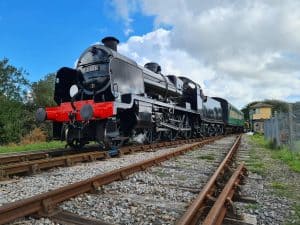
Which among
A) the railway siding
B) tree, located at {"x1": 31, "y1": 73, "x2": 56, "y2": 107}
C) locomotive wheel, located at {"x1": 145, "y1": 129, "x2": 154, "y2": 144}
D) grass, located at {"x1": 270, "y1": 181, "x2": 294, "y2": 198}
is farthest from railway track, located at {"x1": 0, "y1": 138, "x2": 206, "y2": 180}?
tree, located at {"x1": 31, "y1": 73, "x2": 56, "y2": 107}

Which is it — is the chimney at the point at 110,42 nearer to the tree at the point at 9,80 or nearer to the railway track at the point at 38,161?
the railway track at the point at 38,161

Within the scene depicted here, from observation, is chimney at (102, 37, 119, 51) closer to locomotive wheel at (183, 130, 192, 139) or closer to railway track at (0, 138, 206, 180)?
railway track at (0, 138, 206, 180)

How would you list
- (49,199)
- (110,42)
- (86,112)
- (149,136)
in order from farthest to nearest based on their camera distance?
(149,136)
(110,42)
(86,112)
(49,199)

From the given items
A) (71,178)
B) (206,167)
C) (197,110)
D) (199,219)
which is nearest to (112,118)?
(206,167)

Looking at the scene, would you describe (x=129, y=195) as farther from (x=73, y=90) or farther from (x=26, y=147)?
(x=26, y=147)

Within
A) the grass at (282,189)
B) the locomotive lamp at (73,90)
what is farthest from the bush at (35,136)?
the grass at (282,189)

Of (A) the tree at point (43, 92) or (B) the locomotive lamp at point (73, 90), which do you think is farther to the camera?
(A) the tree at point (43, 92)

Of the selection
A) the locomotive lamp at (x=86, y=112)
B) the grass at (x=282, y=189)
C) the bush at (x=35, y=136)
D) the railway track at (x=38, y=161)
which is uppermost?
the locomotive lamp at (x=86, y=112)

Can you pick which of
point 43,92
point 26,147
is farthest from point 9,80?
point 26,147

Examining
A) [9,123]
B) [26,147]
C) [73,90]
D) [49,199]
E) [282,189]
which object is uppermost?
[73,90]

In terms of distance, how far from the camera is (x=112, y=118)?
31.3ft

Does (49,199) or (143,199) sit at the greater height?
(49,199)

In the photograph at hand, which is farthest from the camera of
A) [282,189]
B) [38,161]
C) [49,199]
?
[38,161]

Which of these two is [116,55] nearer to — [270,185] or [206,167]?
[206,167]
